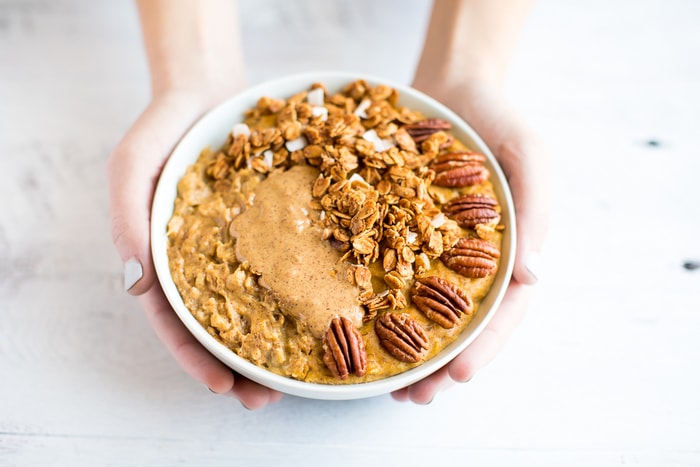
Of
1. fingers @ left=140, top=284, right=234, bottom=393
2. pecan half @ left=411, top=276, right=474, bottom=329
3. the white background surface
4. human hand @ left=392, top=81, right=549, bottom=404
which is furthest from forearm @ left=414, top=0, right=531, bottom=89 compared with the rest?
fingers @ left=140, top=284, right=234, bottom=393

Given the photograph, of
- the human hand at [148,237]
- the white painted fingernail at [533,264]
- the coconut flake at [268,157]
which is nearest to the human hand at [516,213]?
the white painted fingernail at [533,264]

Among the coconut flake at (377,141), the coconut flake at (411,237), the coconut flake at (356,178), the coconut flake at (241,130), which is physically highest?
the coconut flake at (377,141)

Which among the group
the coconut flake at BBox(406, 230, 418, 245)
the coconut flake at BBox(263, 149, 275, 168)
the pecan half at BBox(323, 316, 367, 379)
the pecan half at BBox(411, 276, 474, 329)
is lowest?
the pecan half at BBox(323, 316, 367, 379)

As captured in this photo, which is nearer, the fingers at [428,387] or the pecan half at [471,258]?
the pecan half at [471,258]

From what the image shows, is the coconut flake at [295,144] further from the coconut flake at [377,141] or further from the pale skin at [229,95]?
the pale skin at [229,95]

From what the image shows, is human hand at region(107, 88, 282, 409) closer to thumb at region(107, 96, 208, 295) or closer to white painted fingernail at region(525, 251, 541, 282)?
thumb at region(107, 96, 208, 295)

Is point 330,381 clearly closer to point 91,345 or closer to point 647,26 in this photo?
point 91,345
